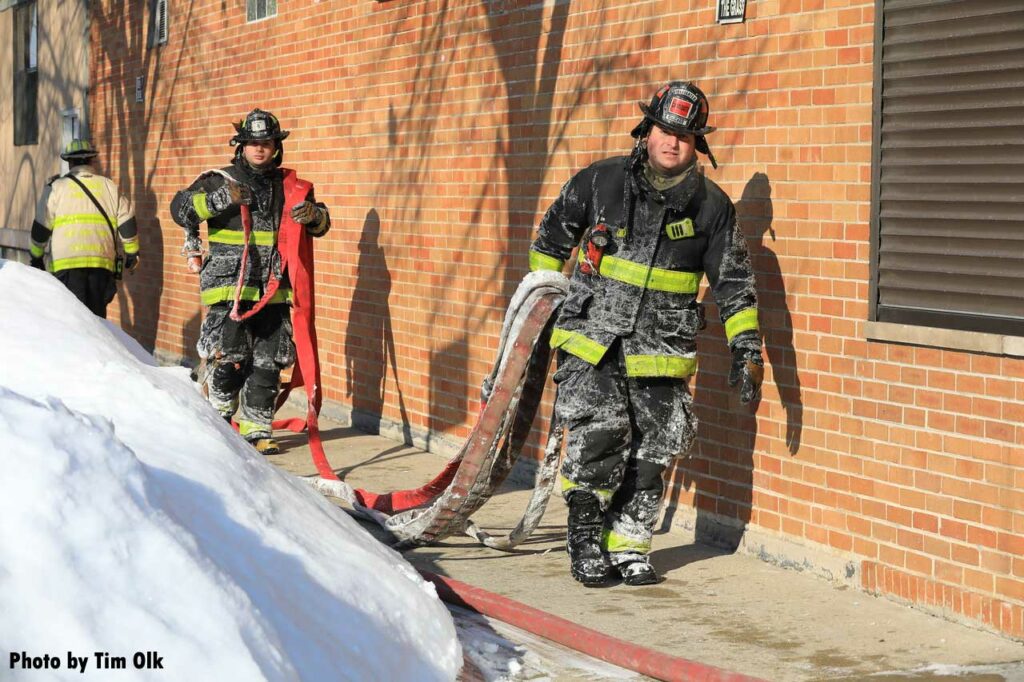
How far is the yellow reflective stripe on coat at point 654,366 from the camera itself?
22.6 feet

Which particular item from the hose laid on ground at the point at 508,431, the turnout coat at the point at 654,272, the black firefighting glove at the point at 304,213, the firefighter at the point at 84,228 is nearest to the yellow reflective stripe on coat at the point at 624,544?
the hose laid on ground at the point at 508,431

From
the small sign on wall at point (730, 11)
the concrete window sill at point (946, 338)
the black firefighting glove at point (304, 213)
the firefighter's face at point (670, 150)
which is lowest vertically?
the concrete window sill at point (946, 338)

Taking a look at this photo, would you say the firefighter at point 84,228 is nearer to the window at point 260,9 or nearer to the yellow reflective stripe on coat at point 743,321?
the window at point 260,9

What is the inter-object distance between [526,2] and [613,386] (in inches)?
134

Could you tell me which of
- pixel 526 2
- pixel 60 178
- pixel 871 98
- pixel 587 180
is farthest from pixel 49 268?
pixel 871 98

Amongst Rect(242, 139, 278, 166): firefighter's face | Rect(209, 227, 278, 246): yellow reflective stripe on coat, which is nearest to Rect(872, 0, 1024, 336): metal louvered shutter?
Rect(242, 139, 278, 166): firefighter's face

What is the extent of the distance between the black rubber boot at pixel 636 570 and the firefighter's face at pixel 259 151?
4178mm

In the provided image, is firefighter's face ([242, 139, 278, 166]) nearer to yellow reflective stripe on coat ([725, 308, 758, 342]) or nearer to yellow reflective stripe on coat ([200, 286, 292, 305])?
yellow reflective stripe on coat ([200, 286, 292, 305])

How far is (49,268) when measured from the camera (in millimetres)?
13242

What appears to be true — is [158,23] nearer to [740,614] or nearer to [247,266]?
[247,266]

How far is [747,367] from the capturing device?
262 inches

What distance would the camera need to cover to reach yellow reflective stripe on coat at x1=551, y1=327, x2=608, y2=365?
6902 millimetres

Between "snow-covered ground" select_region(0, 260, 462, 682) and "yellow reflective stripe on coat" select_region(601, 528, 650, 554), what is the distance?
5.36ft

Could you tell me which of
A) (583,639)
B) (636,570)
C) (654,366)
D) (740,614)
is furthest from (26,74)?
(583,639)
